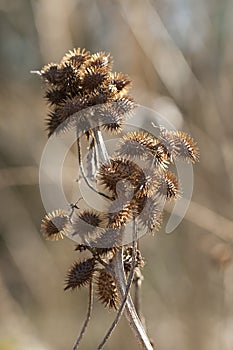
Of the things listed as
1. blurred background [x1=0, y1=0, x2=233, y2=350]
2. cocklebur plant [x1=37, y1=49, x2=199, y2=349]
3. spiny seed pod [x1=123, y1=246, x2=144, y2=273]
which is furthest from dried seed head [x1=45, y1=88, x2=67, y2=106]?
blurred background [x1=0, y1=0, x2=233, y2=350]

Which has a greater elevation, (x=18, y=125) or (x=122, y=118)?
(x=18, y=125)

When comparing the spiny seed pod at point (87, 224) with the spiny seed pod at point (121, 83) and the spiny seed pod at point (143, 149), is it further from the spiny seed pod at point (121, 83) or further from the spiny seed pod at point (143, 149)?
the spiny seed pod at point (121, 83)

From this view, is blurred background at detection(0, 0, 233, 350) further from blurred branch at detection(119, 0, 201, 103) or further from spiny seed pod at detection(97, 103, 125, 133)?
spiny seed pod at detection(97, 103, 125, 133)

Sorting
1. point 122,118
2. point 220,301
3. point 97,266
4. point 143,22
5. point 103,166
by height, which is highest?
point 143,22

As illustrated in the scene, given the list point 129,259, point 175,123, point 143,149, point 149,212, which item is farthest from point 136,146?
point 175,123

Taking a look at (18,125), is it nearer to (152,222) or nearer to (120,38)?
(120,38)

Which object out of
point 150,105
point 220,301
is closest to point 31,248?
point 220,301

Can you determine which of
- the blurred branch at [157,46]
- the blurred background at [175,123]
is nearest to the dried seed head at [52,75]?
the blurred background at [175,123]

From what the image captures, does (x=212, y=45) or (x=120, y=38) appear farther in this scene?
(x=120, y=38)
